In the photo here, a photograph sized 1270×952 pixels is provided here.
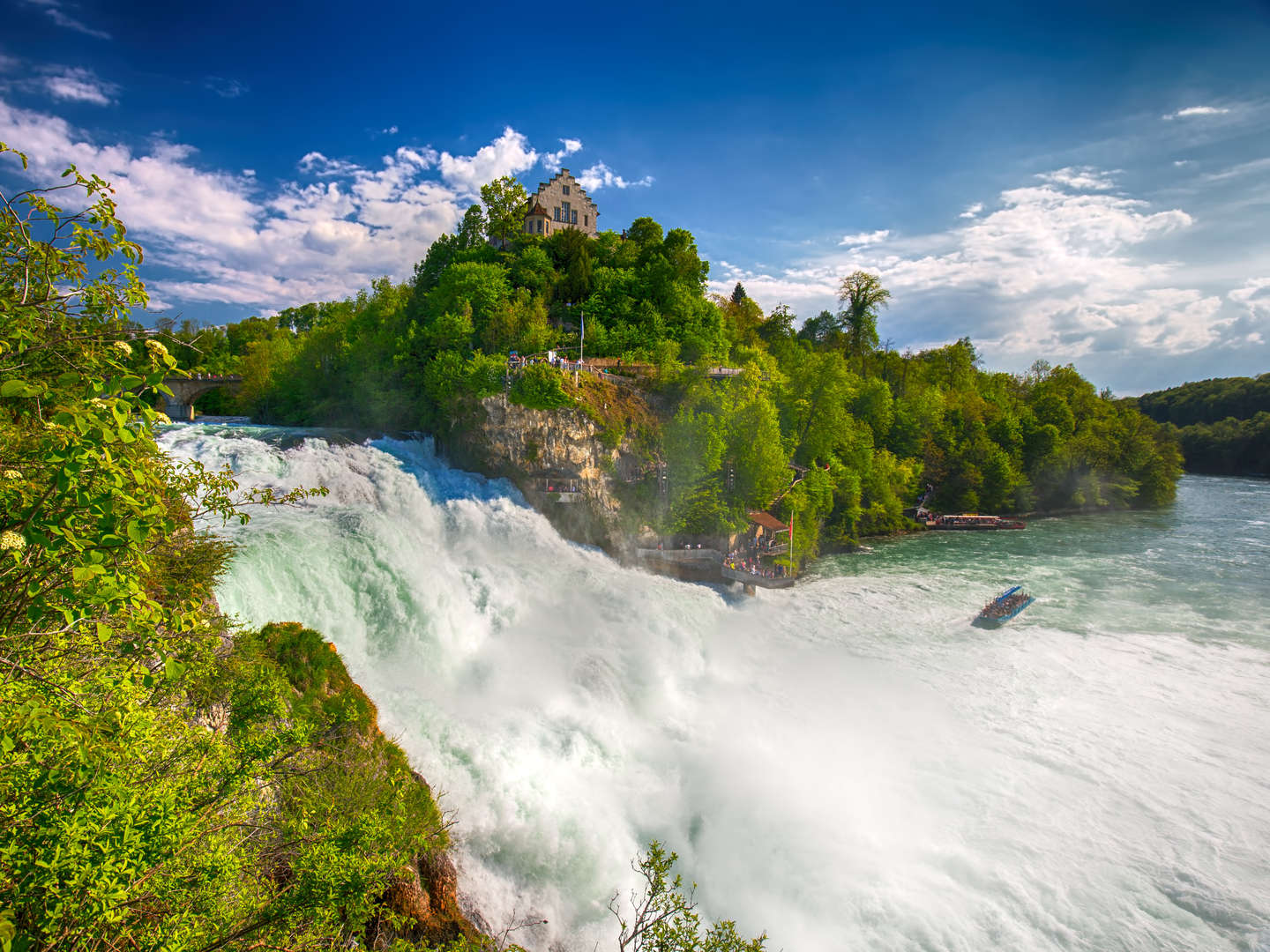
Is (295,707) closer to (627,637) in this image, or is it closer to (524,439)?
(627,637)

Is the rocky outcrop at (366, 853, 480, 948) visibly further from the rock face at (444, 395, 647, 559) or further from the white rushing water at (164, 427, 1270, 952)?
the rock face at (444, 395, 647, 559)

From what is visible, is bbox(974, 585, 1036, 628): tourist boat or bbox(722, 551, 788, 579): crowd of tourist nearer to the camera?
bbox(974, 585, 1036, 628): tourist boat

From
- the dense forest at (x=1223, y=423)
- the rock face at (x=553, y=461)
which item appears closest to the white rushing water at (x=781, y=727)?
the rock face at (x=553, y=461)

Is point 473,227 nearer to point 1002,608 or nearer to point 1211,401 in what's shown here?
point 1002,608

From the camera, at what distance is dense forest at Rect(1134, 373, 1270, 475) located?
3066 inches

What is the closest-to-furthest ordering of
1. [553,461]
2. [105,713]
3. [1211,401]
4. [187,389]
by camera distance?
[105,713] < [553,461] < [187,389] < [1211,401]

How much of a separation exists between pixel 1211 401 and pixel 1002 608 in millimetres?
100990

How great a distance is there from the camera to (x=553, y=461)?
26172 mm

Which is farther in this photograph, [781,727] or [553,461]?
[553,461]

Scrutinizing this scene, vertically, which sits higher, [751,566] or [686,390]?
[686,390]

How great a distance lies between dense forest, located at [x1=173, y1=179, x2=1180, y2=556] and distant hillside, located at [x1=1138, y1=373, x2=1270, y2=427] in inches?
1840

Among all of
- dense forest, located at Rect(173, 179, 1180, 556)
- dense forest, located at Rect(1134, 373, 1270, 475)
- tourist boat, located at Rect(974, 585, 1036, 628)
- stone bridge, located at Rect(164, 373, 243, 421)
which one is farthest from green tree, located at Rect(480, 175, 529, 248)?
dense forest, located at Rect(1134, 373, 1270, 475)

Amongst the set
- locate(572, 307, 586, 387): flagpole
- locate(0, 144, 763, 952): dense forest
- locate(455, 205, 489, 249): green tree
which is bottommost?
locate(0, 144, 763, 952): dense forest

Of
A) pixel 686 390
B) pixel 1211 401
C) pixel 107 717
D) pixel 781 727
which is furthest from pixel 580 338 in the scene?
pixel 1211 401
